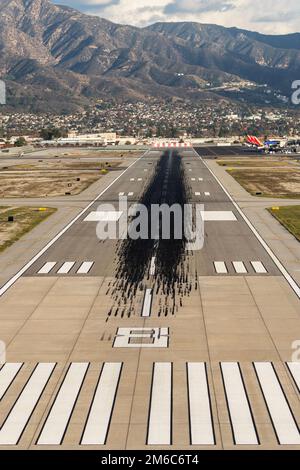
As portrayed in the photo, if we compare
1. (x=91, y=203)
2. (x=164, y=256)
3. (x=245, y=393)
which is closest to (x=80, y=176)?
(x=91, y=203)

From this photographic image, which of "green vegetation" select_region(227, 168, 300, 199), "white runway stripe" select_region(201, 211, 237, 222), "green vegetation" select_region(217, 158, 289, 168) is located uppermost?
"white runway stripe" select_region(201, 211, 237, 222)

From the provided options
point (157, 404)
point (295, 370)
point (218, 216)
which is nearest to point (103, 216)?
point (218, 216)

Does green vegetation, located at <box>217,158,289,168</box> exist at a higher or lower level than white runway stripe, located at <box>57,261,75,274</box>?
lower

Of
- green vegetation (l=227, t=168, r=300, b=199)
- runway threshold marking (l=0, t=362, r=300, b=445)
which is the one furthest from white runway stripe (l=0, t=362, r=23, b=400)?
green vegetation (l=227, t=168, r=300, b=199)

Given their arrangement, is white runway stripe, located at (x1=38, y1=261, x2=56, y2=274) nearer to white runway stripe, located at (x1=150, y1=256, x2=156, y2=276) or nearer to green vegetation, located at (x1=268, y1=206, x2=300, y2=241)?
white runway stripe, located at (x1=150, y1=256, x2=156, y2=276)

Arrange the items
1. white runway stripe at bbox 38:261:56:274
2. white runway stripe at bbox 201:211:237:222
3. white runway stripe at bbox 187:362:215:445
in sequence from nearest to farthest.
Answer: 1. white runway stripe at bbox 187:362:215:445
2. white runway stripe at bbox 38:261:56:274
3. white runway stripe at bbox 201:211:237:222

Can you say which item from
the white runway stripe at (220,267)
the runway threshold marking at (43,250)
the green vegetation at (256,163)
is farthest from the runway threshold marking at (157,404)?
the green vegetation at (256,163)

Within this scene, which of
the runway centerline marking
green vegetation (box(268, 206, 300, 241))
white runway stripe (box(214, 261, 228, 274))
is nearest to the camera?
white runway stripe (box(214, 261, 228, 274))
